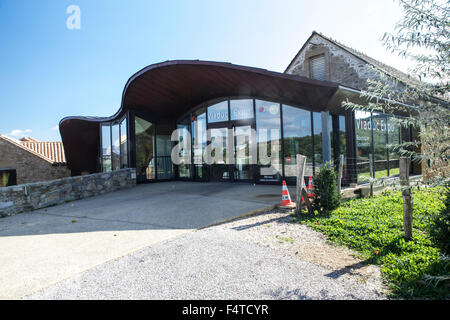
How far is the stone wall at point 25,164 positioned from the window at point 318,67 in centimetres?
1738

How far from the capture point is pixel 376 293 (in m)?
2.64

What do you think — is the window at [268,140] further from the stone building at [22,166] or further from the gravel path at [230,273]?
the stone building at [22,166]

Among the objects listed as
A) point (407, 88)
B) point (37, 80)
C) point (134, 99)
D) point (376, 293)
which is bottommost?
point (376, 293)

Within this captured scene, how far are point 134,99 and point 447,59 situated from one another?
1098 centimetres

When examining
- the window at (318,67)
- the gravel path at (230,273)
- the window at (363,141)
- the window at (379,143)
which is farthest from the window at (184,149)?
the gravel path at (230,273)

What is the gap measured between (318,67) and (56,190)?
14786mm

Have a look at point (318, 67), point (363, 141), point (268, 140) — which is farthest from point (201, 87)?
point (318, 67)

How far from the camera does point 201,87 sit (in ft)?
35.5

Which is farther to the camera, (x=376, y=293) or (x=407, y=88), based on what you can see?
(x=407, y=88)

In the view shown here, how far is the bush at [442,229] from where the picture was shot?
314 cm

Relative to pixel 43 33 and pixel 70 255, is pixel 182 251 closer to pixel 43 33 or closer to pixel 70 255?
pixel 70 255

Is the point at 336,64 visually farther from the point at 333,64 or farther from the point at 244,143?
the point at 244,143
